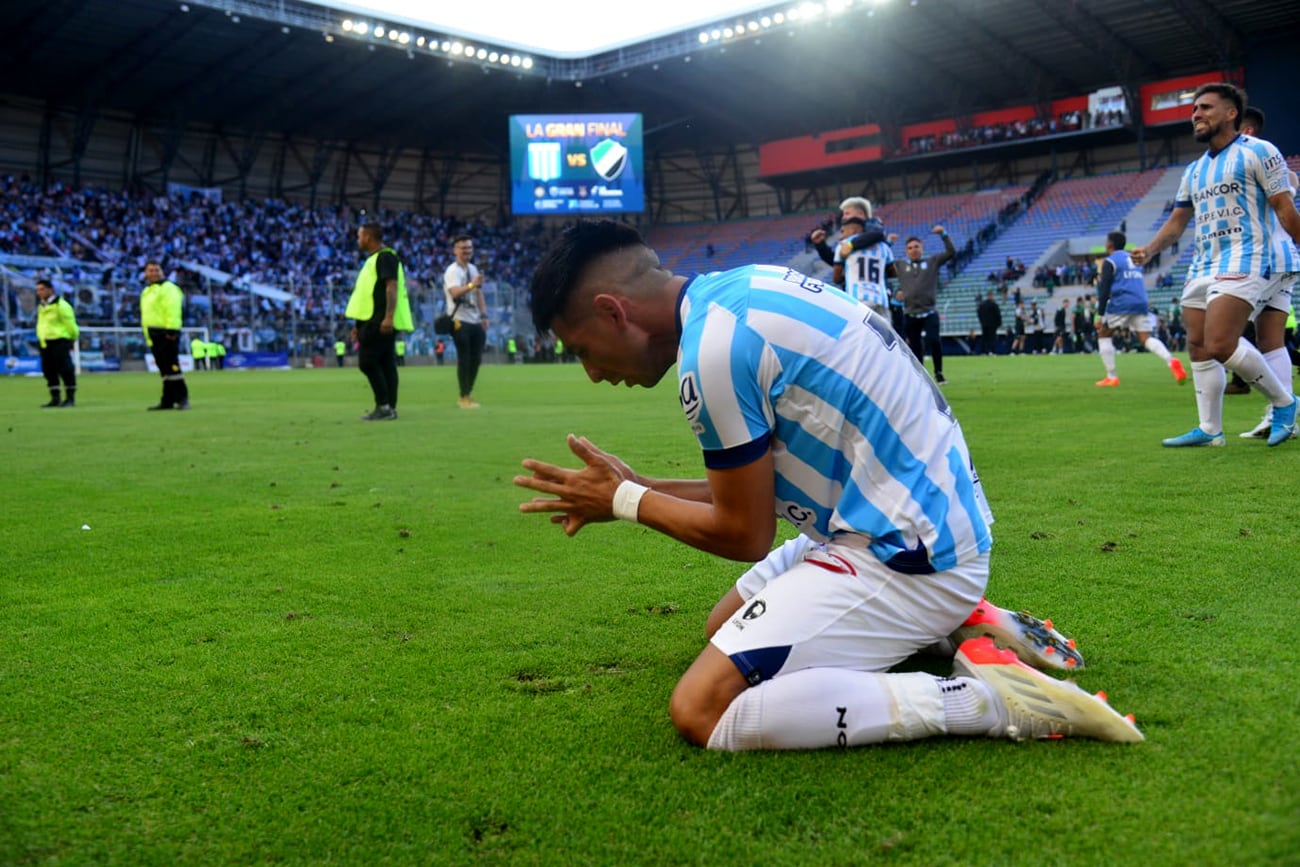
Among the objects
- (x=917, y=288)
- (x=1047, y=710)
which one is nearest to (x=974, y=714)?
(x=1047, y=710)

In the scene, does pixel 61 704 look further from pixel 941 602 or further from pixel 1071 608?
pixel 1071 608

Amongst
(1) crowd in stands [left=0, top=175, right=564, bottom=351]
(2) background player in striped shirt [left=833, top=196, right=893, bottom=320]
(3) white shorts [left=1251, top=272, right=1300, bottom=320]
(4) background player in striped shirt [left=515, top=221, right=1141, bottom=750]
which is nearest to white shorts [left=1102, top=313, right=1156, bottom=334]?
(2) background player in striped shirt [left=833, top=196, right=893, bottom=320]

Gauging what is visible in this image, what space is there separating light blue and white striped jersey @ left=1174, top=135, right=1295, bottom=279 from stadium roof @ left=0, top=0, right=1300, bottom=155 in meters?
34.3

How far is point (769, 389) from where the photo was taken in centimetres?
215

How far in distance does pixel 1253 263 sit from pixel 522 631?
5198mm

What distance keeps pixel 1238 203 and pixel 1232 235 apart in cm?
20

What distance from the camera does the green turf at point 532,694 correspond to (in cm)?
171

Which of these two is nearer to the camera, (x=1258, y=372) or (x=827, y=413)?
(x=827, y=413)

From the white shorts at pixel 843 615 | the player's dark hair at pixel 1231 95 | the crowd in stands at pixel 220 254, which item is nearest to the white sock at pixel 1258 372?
the player's dark hair at pixel 1231 95

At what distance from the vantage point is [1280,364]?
19.8ft

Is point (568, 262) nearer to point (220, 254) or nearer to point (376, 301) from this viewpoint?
point (376, 301)

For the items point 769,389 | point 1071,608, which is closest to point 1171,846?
point 769,389

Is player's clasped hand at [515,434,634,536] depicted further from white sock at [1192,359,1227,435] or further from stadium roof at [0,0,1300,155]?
stadium roof at [0,0,1300,155]

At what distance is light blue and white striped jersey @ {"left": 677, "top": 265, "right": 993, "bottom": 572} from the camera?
2109mm
